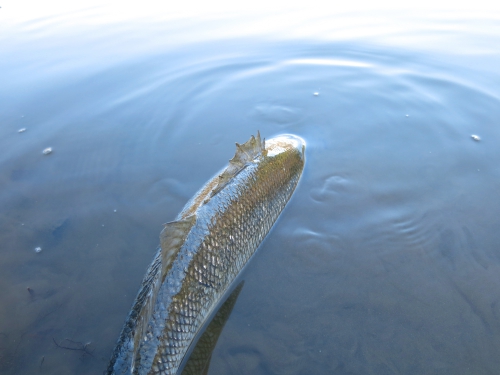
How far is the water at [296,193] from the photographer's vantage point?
2.87m

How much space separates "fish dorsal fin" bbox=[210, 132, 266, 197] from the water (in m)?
0.76

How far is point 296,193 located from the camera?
421 centimetres

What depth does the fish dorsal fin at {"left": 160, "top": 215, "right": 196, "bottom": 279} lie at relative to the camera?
2582mm

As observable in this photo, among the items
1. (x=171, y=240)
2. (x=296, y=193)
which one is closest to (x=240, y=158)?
(x=296, y=193)

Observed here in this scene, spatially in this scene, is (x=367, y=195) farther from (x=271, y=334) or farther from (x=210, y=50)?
(x=210, y=50)

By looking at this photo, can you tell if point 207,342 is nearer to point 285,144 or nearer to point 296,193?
point 296,193

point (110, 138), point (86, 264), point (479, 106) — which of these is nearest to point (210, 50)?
point (110, 138)

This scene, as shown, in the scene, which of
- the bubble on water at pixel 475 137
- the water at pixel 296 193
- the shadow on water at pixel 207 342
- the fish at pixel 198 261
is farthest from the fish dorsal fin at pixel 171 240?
the bubble on water at pixel 475 137

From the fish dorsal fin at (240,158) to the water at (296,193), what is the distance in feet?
2.49

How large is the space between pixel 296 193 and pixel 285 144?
0.73 metres

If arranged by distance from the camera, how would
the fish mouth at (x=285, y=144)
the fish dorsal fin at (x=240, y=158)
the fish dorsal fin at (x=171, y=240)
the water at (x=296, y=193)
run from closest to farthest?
1. the fish dorsal fin at (x=171, y=240)
2. the water at (x=296, y=193)
3. the fish dorsal fin at (x=240, y=158)
4. the fish mouth at (x=285, y=144)

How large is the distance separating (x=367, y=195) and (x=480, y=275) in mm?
1363

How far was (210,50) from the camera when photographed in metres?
7.96

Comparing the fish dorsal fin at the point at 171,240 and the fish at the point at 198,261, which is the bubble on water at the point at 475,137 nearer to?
the fish at the point at 198,261
